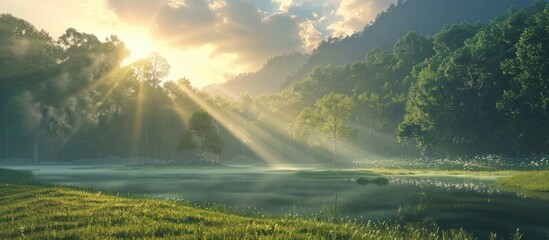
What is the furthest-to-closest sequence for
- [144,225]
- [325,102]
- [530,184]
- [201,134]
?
[325,102] → [201,134] → [530,184] → [144,225]

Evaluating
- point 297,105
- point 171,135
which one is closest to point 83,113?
point 171,135

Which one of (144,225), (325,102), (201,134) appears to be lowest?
(144,225)

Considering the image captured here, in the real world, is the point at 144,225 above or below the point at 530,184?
above

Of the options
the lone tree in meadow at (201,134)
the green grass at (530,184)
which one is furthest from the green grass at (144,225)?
the lone tree in meadow at (201,134)

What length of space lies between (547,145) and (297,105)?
83.9 metres

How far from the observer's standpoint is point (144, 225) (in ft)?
43.6

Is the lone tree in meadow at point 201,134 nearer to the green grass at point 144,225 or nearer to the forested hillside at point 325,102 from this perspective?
the forested hillside at point 325,102

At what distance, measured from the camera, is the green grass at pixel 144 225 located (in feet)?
40.1

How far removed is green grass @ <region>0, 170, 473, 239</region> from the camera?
1221 cm

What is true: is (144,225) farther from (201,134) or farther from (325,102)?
(325,102)

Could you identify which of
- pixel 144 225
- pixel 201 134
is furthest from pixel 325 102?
pixel 144 225

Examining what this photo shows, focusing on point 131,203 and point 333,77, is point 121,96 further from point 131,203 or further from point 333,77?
point 131,203

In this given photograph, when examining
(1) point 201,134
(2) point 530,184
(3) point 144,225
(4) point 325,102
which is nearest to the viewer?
(3) point 144,225

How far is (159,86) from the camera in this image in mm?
115000
